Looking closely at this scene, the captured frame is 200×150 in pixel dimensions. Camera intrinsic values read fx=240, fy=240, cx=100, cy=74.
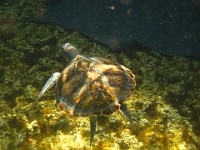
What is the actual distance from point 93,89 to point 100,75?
15cm

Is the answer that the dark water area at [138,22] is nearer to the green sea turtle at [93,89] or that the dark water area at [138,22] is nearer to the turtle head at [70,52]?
the turtle head at [70,52]

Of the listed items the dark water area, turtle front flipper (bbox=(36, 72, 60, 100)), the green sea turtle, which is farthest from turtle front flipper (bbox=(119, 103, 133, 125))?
the dark water area

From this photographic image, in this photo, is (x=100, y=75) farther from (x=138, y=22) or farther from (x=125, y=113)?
(x=138, y=22)

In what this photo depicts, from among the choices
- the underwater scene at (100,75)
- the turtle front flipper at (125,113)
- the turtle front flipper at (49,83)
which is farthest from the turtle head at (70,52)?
the turtle front flipper at (125,113)

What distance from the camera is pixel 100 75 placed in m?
1.85

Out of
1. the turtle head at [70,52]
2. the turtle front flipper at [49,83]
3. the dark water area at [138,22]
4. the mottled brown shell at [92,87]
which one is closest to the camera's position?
the mottled brown shell at [92,87]

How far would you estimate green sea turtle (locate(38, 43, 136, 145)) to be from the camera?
68.7 inches

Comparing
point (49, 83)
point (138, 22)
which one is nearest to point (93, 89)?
point (49, 83)

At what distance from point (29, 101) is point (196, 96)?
1521 mm

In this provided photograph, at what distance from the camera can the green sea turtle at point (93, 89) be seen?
175 cm

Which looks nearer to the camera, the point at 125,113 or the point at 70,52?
the point at 125,113

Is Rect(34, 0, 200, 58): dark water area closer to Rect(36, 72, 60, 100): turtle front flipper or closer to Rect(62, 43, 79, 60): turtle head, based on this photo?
Rect(62, 43, 79, 60): turtle head

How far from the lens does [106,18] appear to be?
2994mm

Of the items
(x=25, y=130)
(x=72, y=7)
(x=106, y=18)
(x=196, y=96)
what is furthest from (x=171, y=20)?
(x=25, y=130)
